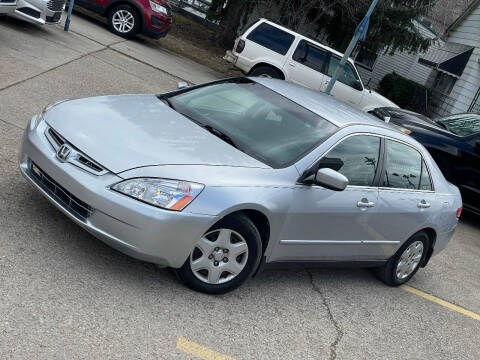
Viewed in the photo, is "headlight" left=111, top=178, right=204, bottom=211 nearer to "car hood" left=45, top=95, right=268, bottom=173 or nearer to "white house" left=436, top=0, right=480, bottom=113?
"car hood" left=45, top=95, right=268, bottom=173

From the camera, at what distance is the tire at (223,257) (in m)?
4.55

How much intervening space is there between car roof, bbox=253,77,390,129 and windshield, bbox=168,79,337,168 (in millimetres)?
80

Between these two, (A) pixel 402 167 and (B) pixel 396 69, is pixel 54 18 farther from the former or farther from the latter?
(B) pixel 396 69

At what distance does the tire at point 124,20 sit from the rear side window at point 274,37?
2.93 metres

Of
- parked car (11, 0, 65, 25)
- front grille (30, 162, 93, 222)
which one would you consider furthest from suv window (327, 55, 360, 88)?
front grille (30, 162, 93, 222)

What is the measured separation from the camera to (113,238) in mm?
4289

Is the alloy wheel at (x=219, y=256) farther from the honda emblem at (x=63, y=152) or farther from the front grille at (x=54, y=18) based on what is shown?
the front grille at (x=54, y=18)

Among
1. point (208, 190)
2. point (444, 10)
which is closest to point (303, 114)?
point (208, 190)

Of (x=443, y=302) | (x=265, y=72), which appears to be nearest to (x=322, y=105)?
(x=443, y=302)

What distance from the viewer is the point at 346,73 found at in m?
16.1

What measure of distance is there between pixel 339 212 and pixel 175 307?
1.65m

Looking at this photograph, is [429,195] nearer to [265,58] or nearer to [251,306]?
[251,306]

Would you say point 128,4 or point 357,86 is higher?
point 357,86

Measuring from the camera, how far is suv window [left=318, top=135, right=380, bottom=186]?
17.3 feet
